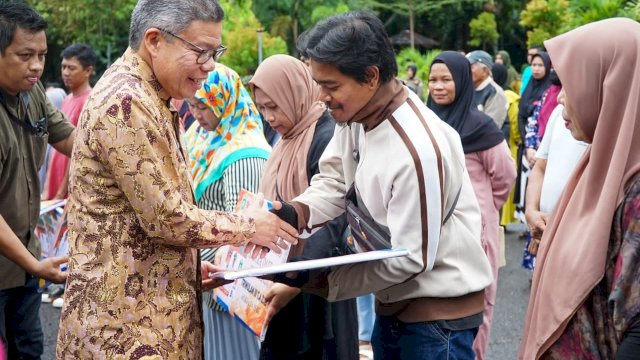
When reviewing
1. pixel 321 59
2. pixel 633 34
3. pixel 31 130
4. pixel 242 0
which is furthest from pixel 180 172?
pixel 242 0

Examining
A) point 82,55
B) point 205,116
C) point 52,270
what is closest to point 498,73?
point 82,55

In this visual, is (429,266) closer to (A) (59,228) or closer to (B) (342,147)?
(B) (342,147)

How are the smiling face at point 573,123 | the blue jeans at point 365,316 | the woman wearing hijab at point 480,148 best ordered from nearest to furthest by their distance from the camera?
the smiling face at point 573,123 < the woman wearing hijab at point 480,148 < the blue jeans at point 365,316

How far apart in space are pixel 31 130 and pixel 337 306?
5.36 ft

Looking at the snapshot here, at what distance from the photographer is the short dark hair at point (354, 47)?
239 centimetres

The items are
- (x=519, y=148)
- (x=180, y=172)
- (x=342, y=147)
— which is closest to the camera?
(x=180, y=172)

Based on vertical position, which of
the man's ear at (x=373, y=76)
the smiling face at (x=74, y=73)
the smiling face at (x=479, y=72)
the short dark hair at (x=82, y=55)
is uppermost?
the man's ear at (x=373, y=76)

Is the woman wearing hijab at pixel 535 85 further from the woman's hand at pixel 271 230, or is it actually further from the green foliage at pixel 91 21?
the green foliage at pixel 91 21

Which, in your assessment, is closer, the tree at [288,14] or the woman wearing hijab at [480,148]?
the woman wearing hijab at [480,148]

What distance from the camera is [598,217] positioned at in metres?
1.96

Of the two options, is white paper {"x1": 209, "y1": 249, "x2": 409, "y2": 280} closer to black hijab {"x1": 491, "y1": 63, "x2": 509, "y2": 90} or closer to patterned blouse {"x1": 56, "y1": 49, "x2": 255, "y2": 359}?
patterned blouse {"x1": 56, "y1": 49, "x2": 255, "y2": 359}

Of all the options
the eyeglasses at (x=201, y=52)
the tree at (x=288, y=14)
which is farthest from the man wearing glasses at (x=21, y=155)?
the tree at (x=288, y=14)

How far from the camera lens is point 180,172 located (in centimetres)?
225

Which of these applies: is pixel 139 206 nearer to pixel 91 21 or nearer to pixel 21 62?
pixel 21 62
